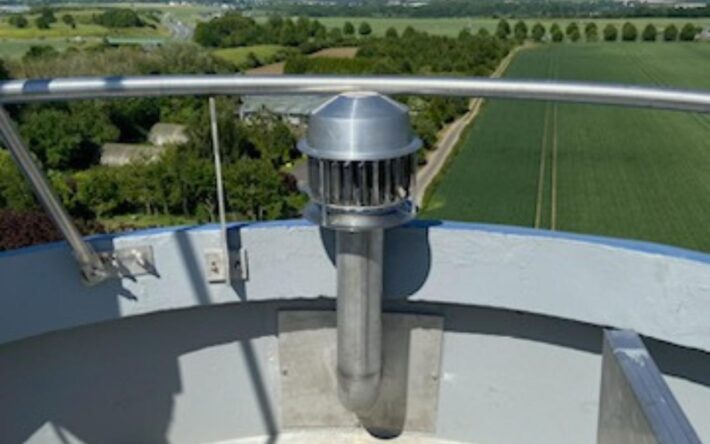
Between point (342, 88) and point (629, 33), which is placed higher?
point (342, 88)

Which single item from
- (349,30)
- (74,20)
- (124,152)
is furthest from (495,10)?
(124,152)

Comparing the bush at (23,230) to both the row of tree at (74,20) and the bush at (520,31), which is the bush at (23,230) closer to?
the row of tree at (74,20)

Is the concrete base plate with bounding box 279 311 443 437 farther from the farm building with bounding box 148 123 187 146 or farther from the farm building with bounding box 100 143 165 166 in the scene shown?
the farm building with bounding box 148 123 187 146

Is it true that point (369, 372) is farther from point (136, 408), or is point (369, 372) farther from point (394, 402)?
point (136, 408)

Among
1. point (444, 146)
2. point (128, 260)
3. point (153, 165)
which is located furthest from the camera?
point (444, 146)

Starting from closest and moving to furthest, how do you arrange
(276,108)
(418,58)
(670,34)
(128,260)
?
(128,260) < (276,108) < (418,58) < (670,34)

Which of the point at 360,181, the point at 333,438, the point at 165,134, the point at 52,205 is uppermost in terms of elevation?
the point at 360,181

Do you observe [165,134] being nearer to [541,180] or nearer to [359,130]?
[541,180]

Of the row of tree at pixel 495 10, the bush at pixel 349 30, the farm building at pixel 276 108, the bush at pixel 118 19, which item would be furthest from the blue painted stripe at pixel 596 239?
the row of tree at pixel 495 10
